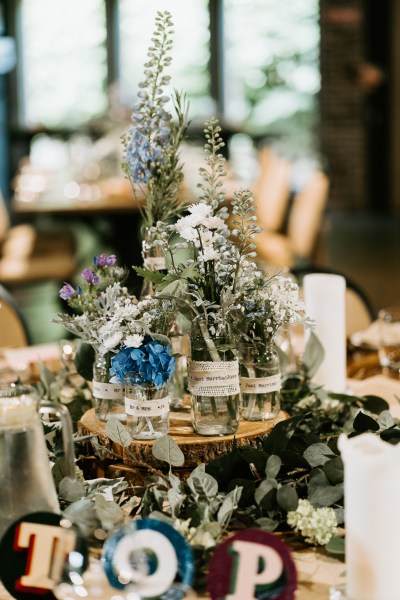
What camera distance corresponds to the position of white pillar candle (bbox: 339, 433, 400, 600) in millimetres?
889

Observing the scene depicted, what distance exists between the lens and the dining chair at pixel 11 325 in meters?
2.62

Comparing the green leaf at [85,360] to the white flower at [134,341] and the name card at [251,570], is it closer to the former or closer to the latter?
the white flower at [134,341]

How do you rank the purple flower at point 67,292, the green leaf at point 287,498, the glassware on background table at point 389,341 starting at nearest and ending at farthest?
1. the green leaf at point 287,498
2. the purple flower at point 67,292
3. the glassware on background table at point 389,341

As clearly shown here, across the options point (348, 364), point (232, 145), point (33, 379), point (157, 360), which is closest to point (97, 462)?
point (157, 360)

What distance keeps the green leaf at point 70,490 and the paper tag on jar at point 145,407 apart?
0.46 feet

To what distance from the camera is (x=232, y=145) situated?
973 cm

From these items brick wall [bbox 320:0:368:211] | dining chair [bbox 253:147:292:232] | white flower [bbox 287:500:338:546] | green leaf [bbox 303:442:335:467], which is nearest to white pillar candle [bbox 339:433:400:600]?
white flower [bbox 287:500:338:546]

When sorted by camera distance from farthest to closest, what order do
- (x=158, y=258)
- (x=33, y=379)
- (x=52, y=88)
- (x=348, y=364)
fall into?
(x=52, y=88) < (x=348, y=364) < (x=33, y=379) < (x=158, y=258)

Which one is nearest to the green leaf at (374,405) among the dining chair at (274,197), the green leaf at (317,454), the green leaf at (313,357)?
the green leaf at (313,357)

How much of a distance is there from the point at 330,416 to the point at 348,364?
2.08 ft

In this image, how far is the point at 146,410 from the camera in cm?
125

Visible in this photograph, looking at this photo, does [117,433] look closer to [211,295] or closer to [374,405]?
[211,295]

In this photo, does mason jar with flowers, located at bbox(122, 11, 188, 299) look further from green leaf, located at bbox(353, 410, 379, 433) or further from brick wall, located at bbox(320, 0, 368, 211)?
brick wall, located at bbox(320, 0, 368, 211)

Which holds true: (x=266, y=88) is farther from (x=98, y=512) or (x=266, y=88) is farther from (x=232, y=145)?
(x=98, y=512)
